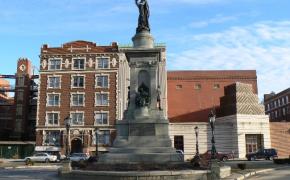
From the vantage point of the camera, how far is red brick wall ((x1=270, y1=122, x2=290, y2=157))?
224 ft

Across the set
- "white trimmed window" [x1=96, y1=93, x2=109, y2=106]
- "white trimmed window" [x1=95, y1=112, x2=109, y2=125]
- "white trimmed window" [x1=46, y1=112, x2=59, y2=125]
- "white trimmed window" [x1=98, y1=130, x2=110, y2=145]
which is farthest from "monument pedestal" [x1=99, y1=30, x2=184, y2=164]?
"white trimmed window" [x1=46, y1=112, x2=59, y2=125]

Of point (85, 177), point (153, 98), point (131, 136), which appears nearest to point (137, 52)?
point (153, 98)

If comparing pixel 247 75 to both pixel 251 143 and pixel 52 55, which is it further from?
pixel 52 55

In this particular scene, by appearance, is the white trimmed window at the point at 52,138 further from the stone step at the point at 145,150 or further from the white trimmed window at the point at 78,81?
the stone step at the point at 145,150

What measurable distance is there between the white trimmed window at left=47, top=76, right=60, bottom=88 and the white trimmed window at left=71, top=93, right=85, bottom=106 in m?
3.61

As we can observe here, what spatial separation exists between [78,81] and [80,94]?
2499 millimetres

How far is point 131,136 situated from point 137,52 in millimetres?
5888

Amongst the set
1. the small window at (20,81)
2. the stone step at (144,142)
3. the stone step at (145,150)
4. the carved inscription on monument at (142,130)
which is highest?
the small window at (20,81)

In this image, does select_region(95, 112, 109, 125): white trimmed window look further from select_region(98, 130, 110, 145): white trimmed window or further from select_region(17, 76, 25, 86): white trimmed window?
select_region(17, 76, 25, 86): white trimmed window

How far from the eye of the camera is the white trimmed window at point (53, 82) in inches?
2950

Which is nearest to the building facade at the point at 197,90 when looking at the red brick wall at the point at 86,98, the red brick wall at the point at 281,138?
the red brick wall at the point at 281,138

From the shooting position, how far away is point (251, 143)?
66.2 metres

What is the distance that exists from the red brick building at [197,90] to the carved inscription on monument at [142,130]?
5260cm

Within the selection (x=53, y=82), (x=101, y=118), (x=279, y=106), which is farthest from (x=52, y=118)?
(x=279, y=106)
